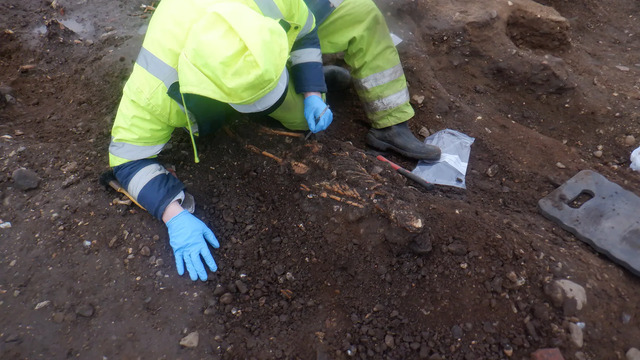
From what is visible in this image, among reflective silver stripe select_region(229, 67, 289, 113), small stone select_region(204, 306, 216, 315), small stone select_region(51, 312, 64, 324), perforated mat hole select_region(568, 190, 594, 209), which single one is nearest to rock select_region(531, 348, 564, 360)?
perforated mat hole select_region(568, 190, 594, 209)

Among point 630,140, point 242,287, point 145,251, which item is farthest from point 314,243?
point 630,140

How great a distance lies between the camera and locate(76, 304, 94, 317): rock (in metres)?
1.83

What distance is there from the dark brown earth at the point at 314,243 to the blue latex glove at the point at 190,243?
0.06 m

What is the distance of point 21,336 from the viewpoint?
1766 mm

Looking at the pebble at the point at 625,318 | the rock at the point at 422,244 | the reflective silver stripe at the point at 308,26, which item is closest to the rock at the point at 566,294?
the pebble at the point at 625,318

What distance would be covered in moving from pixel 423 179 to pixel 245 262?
3.75 feet

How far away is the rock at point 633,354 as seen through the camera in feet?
5.51

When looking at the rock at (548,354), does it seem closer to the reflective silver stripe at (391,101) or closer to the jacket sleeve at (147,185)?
the reflective silver stripe at (391,101)

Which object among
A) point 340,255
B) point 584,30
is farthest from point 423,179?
point 584,30

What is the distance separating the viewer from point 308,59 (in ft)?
7.55

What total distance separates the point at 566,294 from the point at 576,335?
169 mm

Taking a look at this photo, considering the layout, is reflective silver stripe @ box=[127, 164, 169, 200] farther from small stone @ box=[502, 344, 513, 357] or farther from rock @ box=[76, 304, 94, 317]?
small stone @ box=[502, 344, 513, 357]

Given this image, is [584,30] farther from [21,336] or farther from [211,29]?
[21,336]

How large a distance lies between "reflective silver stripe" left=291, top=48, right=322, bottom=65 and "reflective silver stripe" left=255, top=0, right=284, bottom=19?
1.04ft
